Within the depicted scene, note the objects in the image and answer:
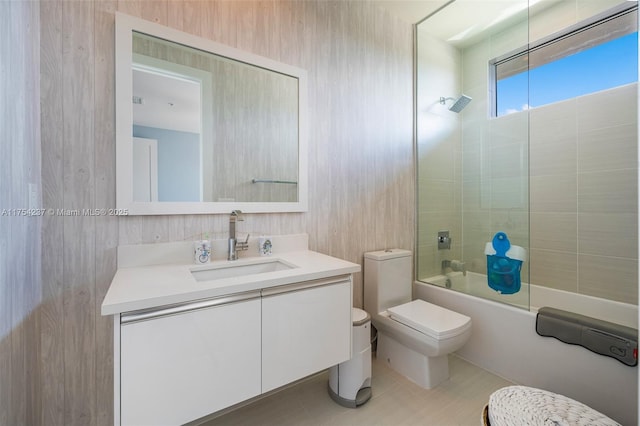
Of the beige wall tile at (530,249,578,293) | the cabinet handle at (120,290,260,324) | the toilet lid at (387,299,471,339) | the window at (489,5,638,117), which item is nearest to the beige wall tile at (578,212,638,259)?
the beige wall tile at (530,249,578,293)

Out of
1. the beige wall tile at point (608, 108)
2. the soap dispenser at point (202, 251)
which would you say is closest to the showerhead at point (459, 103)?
the beige wall tile at point (608, 108)

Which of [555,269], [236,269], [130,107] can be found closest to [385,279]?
[236,269]

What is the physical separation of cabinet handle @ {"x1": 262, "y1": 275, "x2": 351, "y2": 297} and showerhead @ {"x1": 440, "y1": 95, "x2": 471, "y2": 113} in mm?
1802

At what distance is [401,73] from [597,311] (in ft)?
7.38

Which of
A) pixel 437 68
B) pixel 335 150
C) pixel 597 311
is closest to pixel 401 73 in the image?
pixel 437 68

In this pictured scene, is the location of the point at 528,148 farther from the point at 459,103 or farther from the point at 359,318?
the point at 359,318

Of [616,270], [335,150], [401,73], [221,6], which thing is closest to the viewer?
[221,6]

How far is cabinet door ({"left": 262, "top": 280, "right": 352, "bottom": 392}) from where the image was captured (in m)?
1.18

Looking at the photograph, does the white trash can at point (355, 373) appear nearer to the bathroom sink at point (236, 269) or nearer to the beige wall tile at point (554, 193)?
the bathroom sink at point (236, 269)

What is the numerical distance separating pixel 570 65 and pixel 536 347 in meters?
2.01

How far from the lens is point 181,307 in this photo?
100cm

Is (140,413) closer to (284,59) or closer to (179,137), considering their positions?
(179,137)

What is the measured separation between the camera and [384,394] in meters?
1.69

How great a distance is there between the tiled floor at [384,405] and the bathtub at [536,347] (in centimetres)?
18
